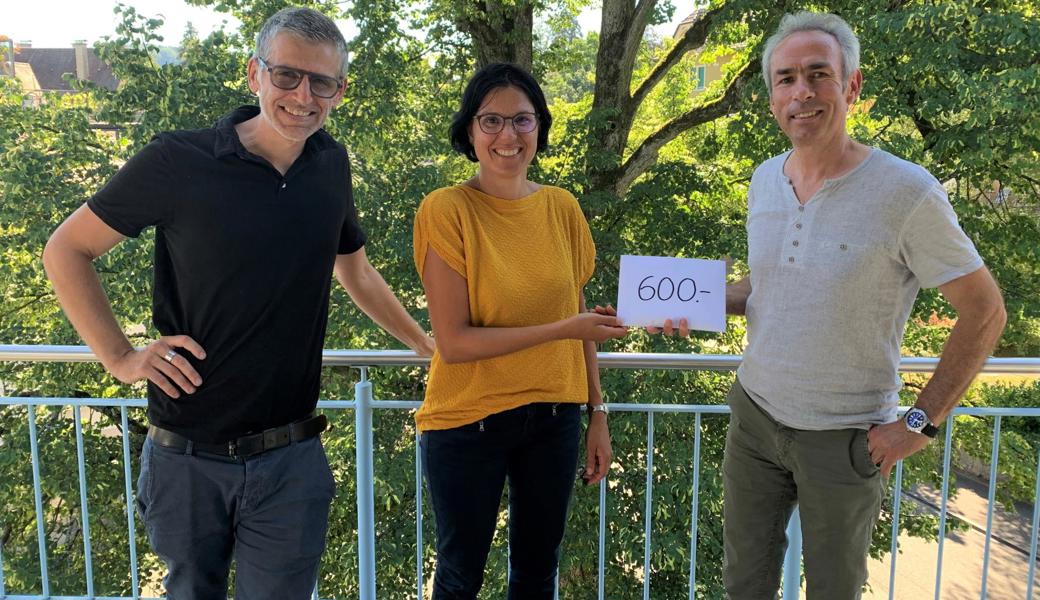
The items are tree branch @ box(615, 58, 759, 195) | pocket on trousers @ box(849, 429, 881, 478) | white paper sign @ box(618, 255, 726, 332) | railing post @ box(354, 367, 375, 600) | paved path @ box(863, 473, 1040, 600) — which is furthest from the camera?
paved path @ box(863, 473, 1040, 600)

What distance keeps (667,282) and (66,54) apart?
1604 inches

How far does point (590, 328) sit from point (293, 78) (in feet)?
2.90

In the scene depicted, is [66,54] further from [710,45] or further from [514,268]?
[514,268]

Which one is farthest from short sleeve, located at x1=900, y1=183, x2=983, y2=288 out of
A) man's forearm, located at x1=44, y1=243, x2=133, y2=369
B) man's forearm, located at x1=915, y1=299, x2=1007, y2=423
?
man's forearm, located at x1=44, y1=243, x2=133, y2=369

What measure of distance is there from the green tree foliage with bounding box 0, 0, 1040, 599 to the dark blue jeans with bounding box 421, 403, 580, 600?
5441mm

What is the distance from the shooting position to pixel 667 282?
6.02ft

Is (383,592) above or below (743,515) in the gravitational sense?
below

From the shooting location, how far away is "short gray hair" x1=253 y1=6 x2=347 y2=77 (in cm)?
153

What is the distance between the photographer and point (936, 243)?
1479 mm

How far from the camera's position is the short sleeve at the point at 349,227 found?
177cm

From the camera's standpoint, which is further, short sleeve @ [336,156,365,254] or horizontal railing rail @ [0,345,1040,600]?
horizontal railing rail @ [0,345,1040,600]

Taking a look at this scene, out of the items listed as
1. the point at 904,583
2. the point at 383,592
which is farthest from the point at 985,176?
the point at 383,592

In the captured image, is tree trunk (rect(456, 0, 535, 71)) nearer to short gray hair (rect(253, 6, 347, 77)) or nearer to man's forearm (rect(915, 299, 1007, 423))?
short gray hair (rect(253, 6, 347, 77))

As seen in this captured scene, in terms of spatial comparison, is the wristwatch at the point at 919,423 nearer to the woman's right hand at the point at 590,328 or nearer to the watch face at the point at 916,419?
the watch face at the point at 916,419
